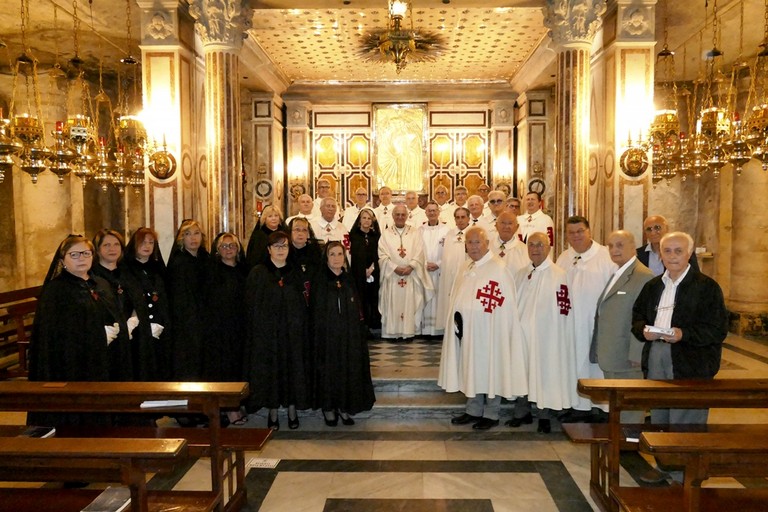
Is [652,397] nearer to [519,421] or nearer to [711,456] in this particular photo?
[711,456]

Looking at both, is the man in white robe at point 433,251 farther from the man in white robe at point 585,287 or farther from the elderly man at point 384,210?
the man in white robe at point 585,287

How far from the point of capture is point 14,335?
28.9ft

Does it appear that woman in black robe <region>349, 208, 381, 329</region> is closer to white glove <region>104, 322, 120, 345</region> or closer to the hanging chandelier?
the hanging chandelier

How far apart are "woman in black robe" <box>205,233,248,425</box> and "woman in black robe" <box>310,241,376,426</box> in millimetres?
737

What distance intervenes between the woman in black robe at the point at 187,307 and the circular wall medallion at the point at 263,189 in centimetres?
804

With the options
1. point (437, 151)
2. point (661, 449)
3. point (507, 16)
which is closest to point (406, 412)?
point (661, 449)

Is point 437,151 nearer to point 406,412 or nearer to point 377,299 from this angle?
point 377,299

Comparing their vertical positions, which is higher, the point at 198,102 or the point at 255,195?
the point at 198,102

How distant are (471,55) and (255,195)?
5841 mm

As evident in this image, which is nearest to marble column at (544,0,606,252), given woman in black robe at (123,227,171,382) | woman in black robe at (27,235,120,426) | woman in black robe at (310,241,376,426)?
woman in black robe at (310,241,376,426)

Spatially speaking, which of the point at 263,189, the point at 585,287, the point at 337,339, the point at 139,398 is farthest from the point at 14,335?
the point at 585,287

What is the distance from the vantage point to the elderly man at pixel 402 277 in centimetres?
793

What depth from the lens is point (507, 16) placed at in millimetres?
9234

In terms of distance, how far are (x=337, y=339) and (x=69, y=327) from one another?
2232 millimetres
